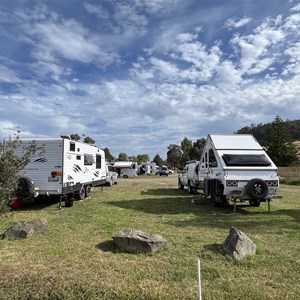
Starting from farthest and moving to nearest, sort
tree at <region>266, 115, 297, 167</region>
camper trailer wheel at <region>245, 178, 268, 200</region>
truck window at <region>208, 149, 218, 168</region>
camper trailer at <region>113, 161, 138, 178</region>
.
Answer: tree at <region>266, 115, 297, 167</region> → camper trailer at <region>113, 161, 138, 178</region> → truck window at <region>208, 149, 218, 168</region> → camper trailer wheel at <region>245, 178, 268, 200</region>

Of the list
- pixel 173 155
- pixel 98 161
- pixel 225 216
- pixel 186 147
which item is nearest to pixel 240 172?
pixel 225 216

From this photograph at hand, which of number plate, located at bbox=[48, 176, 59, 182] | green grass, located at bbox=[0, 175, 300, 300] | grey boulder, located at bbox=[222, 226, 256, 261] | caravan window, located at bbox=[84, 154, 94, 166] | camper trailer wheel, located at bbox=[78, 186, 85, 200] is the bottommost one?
green grass, located at bbox=[0, 175, 300, 300]

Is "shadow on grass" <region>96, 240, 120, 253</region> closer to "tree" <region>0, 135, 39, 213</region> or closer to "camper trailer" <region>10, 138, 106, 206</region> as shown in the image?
"tree" <region>0, 135, 39, 213</region>

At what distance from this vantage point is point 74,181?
46.0ft

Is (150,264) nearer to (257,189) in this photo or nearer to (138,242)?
(138,242)

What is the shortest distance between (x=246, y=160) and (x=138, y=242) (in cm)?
699

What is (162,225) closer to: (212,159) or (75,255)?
(75,255)

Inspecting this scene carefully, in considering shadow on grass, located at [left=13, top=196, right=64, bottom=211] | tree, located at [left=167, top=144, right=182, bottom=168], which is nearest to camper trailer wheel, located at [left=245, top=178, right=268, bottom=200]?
shadow on grass, located at [left=13, top=196, right=64, bottom=211]

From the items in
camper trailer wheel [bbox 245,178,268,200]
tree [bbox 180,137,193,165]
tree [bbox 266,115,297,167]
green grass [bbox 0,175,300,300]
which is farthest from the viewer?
tree [bbox 180,137,193,165]

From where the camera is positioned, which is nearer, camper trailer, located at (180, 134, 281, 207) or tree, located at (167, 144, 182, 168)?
camper trailer, located at (180, 134, 281, 207)

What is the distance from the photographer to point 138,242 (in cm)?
614

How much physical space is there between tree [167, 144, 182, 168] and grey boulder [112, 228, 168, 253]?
100236 mm

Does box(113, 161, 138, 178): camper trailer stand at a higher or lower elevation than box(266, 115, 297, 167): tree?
lower

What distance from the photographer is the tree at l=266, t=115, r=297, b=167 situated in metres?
57.2
